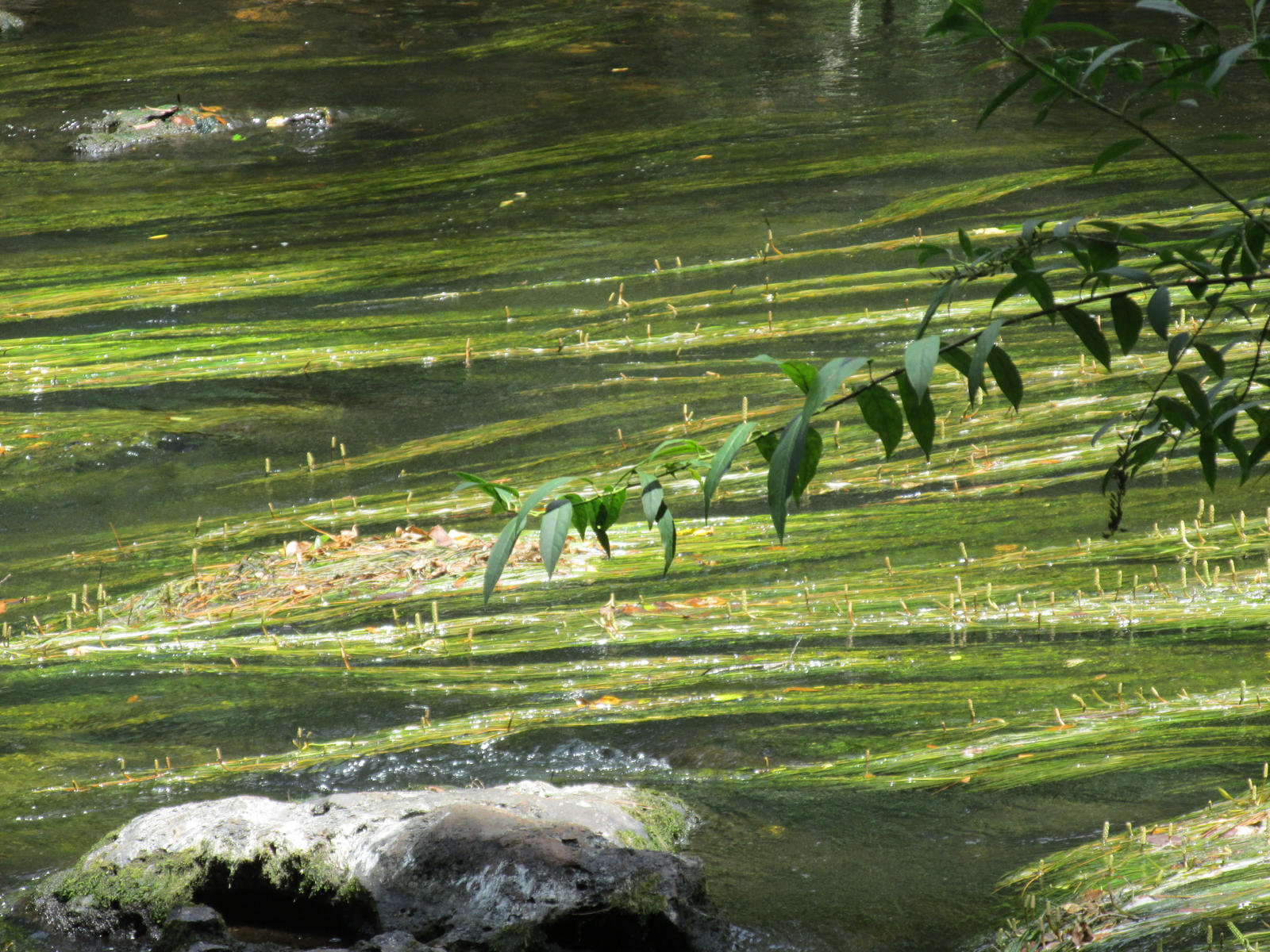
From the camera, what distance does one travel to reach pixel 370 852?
6.95ft

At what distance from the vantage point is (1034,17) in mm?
1038

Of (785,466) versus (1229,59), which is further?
(1229,59)

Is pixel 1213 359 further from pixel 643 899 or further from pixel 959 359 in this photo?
pixel 643 899

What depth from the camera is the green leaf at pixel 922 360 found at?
0.87m

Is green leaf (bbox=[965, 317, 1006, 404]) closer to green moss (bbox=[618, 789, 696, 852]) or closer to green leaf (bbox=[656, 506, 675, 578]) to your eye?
green leaf (bbox=[656, 506, 675, 578])

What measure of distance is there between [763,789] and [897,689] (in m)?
0.44

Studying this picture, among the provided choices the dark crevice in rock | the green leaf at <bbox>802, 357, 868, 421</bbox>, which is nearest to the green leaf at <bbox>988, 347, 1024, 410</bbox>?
the green leaf at <bbox>802, 357, 868, 421</bbox>

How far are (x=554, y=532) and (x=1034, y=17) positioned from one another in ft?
1.92

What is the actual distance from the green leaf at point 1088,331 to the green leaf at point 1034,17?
24cm

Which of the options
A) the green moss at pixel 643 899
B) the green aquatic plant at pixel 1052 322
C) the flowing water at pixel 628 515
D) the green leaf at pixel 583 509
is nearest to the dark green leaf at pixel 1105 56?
the green aquatic plant at pixel 1052 322

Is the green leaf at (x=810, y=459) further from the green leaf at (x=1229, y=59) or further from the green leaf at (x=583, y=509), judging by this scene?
the green leaf at (x=1229, y=59)

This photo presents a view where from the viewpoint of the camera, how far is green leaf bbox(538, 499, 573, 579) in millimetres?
984

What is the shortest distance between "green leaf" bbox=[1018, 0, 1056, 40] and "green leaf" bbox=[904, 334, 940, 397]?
316mm

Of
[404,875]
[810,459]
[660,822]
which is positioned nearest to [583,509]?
[810,459]
